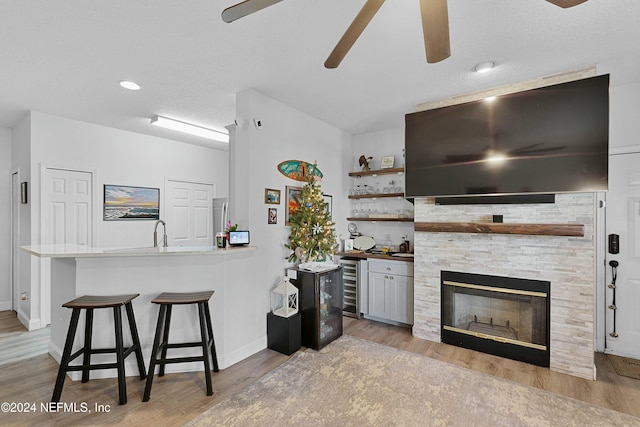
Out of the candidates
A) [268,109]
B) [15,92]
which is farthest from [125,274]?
[15,92]

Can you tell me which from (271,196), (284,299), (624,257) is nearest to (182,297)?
(284,299)

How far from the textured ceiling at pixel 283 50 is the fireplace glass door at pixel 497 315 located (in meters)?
1.96

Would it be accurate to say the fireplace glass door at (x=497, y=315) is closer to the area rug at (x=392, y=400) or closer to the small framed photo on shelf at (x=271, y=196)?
the area rug at (x=392, y=400)

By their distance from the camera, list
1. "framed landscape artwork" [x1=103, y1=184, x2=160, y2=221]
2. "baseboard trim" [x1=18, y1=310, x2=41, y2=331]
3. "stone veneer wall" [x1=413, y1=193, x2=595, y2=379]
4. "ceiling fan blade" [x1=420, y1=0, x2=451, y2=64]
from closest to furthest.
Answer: "ceiling fan blade" [x1=420, y1=0, x2=451, y2=64] < "stone veneer wall" [x1=413, y1=193, x2=595, y2=379] < "baseboard trim" [x1=18, y1=310, x2=41, y2=331] < "framed landscape artwork" [x1=103, y1=184, x2=160, y2=221]

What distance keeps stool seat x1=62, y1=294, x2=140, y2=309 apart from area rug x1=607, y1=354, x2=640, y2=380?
13.9 feet

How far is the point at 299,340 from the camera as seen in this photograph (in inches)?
127

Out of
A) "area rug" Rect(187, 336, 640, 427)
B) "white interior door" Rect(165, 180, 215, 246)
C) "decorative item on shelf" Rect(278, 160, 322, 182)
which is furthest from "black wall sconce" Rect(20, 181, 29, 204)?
"area rug" Rect(187, 336, 640, 427)

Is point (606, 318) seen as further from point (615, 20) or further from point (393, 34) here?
point (393, 34)

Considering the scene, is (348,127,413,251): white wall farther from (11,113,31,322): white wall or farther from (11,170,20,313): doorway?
(11,170,20,313): doorway

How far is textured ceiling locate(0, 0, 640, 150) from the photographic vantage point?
192 centimetres

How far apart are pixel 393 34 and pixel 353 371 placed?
2.76m

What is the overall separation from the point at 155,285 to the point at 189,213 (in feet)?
9.59

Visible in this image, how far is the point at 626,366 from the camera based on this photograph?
2809mm

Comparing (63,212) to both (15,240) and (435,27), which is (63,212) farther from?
(435,27)
